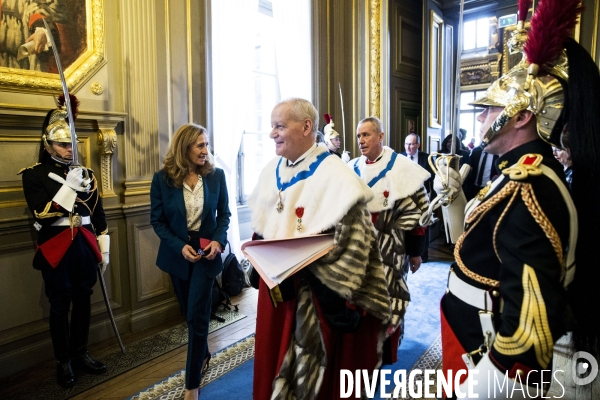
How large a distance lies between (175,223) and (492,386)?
1.80 m

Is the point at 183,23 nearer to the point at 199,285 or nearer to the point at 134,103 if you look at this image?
the point at 134,103

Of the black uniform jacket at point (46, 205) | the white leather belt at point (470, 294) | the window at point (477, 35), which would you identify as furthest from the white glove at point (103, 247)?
the window at point (477, 35)

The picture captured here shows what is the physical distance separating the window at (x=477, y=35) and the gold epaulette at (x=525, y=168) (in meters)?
9.81

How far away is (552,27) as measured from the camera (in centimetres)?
109

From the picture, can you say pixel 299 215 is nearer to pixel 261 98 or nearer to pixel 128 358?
pixel 128 358

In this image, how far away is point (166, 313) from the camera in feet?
11.5

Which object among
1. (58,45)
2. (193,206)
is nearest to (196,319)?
(193,206)

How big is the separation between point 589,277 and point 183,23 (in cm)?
346

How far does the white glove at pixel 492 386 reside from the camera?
0.96 meters

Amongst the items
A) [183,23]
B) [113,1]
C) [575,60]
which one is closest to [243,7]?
[183,23]

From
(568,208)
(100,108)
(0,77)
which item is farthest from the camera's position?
(100,108)

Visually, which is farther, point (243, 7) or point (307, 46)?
point (307, 46)

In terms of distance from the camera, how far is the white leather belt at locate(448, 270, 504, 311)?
115 cm

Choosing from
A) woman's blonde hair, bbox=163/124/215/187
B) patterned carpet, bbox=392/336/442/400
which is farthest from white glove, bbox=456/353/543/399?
woman's blonde hair, bbox=163/124/215/187
